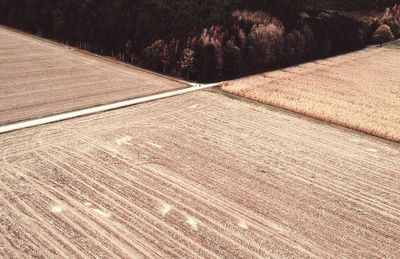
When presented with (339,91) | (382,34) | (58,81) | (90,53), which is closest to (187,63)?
(58,81)

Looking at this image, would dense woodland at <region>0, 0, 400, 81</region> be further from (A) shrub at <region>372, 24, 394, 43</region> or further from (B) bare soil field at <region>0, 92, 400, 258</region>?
(B) bare soil field at <region>0, 92, 400, 258</region>

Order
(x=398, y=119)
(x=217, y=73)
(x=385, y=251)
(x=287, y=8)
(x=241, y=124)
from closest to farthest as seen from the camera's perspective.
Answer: (x=385, y=251) → (x=241, y=124) → (x=398, y=119) → (x=217, y=73) → (x=287, y=8)

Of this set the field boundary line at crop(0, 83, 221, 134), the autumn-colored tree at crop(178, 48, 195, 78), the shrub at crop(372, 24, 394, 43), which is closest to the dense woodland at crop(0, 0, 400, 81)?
the autumn-colored tree at crop(178, 48, 195, 78)

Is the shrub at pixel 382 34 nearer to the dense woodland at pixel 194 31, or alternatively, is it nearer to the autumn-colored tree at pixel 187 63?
the dense woodland at pixel 194 31

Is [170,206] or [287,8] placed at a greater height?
[287,8]

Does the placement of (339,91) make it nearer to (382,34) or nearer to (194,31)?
(194,31)

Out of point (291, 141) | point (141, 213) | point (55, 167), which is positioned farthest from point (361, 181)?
point (55, 167)

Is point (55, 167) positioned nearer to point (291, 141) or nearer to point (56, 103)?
point (56, 103)
